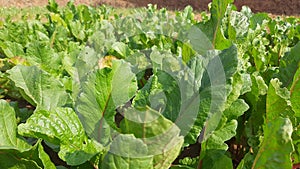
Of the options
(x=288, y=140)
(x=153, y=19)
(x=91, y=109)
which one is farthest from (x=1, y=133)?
(x=153, y=19)

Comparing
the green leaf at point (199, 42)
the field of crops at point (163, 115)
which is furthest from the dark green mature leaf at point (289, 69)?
the green leaf at point (199, 42)

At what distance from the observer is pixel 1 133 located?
1436mm

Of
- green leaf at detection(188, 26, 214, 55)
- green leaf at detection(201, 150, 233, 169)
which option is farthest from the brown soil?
green leaf at detection(201, 150, 233, 169)

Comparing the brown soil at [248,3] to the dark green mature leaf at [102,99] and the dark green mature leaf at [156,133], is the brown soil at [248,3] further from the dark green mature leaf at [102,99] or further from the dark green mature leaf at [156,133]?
the dark green mature leaf at [156,133]

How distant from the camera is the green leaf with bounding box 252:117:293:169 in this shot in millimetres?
1149

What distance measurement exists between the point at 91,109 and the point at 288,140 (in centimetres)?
Answer: 69

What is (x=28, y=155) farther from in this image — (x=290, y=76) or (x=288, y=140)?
(x=290, y=76)

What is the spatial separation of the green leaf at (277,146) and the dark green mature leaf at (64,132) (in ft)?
1.82

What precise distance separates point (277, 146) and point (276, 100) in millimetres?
333

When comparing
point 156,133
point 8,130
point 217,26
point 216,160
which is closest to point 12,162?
point 8,130

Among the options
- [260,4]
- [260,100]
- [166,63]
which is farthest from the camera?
[260,4]

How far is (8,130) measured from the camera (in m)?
1.46

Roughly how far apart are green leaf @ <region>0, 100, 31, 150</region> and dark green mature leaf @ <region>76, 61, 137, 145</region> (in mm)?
238

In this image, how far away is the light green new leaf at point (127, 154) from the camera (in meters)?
1.18
